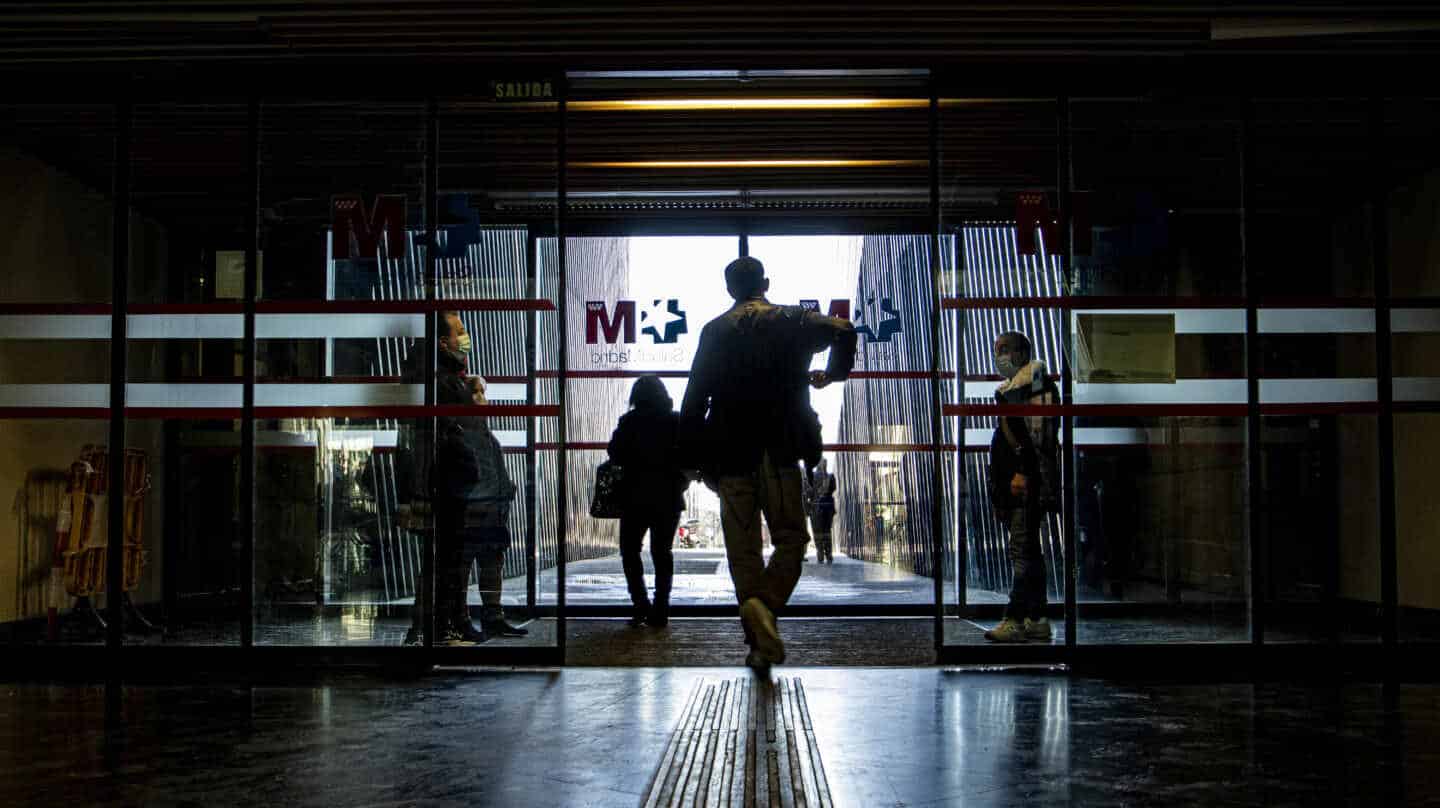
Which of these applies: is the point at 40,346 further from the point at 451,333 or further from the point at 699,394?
the point at 699,394

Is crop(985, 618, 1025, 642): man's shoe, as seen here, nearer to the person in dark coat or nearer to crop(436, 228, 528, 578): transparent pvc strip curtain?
crop(436, 228, 528, 578): transparent pvc strip curtain

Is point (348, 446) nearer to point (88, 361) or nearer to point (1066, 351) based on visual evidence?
point (88, 361)

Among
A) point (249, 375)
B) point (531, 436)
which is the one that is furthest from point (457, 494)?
point (249, 375)

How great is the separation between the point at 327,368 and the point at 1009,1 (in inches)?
151

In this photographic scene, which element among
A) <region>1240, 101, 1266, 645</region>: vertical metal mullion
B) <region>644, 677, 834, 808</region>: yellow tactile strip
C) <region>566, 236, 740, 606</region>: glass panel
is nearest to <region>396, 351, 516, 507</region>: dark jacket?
<region>644, 677, 834, 808</region>: yellow tactile strip

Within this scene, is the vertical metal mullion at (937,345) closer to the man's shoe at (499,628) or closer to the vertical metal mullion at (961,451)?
the vertical metal mullion at (961,451)

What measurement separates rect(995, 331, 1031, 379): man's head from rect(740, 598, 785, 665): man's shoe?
2181 mm

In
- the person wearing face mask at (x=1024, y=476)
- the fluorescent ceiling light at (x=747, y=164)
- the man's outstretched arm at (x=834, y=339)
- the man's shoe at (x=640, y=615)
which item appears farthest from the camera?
the fluorescent ceiling light at (x=747, y=164)

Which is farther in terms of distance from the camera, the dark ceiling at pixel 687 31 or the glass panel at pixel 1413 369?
the glass panel at pixel 1413 369

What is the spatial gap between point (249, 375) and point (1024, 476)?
408cm

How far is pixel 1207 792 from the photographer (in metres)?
3.91

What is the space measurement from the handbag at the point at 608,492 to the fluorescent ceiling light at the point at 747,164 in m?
2.12

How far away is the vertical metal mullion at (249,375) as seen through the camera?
696cm

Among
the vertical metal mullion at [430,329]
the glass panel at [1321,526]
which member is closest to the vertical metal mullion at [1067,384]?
the glass panel at [1321,526]
